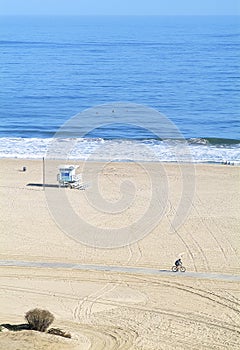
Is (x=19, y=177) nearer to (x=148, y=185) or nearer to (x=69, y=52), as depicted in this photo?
(x=148, y=185)

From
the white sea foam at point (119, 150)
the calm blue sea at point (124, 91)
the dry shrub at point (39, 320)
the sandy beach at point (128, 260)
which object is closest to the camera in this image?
the dry shrub at point (39, 320)

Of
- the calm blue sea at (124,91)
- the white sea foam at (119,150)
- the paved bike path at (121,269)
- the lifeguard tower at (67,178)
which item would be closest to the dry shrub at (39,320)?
the paved bike path at (121,269)

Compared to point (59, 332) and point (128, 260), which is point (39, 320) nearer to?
point (59, 332)

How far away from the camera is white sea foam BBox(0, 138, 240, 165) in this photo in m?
33.0

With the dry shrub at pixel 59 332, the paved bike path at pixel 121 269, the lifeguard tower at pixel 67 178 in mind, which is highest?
the lifeguard tower at pixel 67 178

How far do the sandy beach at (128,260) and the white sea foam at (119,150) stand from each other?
3.89 m

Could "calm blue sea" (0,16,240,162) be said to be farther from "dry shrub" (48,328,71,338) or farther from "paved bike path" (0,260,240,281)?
"dry shrub" (48,328,71,338)

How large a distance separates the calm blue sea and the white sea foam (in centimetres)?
5

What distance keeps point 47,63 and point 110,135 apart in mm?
37576

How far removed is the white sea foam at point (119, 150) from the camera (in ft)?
108

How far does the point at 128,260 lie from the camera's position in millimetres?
18703

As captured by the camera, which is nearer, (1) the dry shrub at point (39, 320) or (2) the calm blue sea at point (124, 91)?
(1) the dry shrub at point (39, 320)

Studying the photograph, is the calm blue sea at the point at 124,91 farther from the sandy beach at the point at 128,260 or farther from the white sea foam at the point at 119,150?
the sandy beach at the point at 128,260

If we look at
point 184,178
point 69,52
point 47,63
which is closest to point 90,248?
point 184,178
